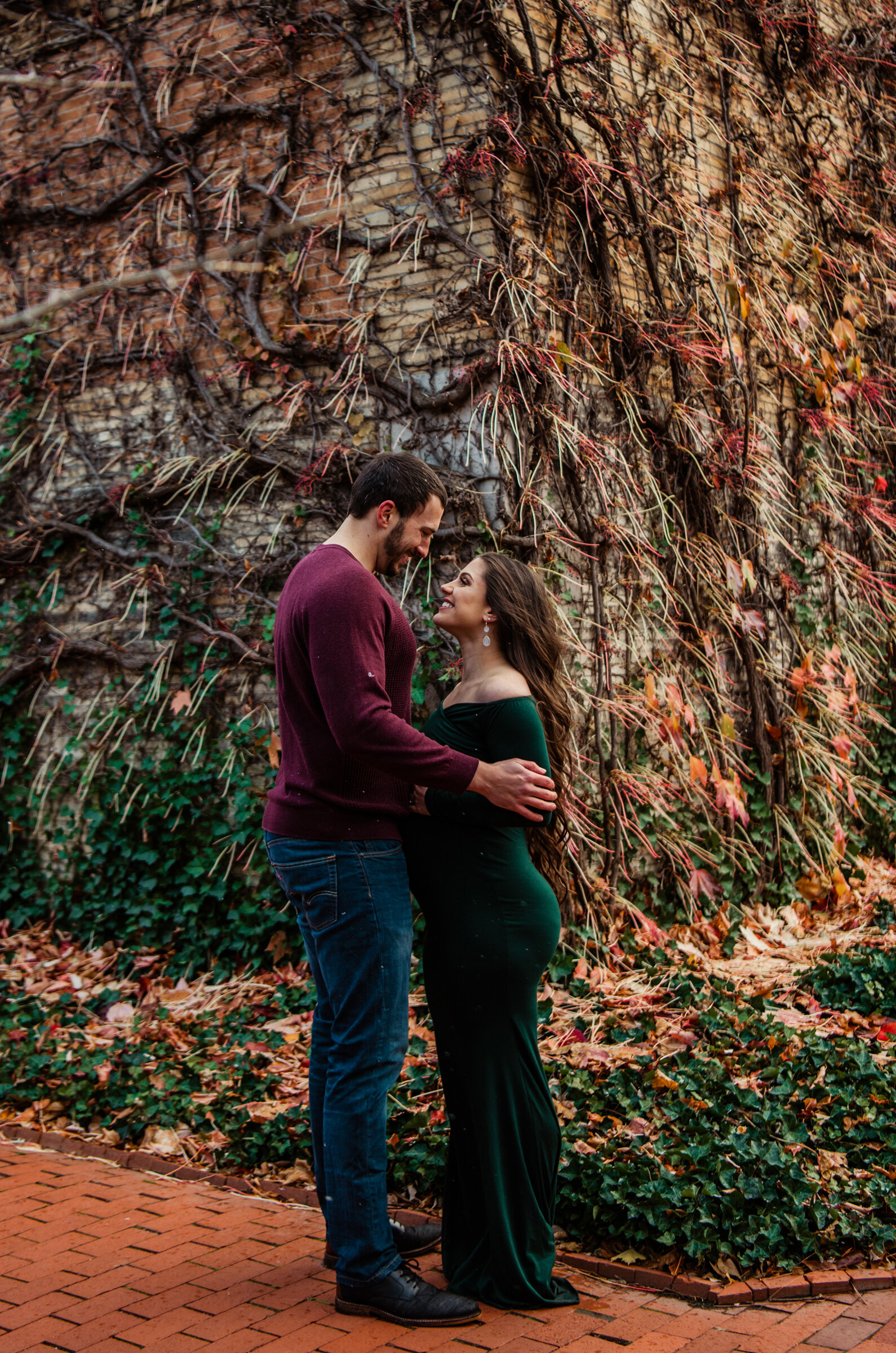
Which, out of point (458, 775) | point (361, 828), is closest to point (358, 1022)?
point (361, 828)

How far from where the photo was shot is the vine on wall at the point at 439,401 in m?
5.26

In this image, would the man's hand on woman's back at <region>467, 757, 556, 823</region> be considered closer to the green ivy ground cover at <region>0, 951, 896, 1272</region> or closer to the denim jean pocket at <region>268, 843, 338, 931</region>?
the denim jean pocket at <region>268, 843, 338, 931</region>

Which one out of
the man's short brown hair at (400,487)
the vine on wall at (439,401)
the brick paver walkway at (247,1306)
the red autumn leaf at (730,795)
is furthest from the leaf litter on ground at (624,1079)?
the man's short brown hair at (400,487)

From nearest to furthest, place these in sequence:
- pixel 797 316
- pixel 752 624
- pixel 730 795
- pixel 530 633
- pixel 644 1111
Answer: pixel 530 633
pixel 644 1111
pixel 730 795
pixel 752 624
pixel 797 316

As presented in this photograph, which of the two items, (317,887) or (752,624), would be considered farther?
(752,624)

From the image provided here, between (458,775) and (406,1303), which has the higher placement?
(458,775)

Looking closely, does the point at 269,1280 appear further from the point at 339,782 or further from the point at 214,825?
the point at 214,825

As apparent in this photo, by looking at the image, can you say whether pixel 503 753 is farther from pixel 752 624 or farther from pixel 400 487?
pixel 752 624

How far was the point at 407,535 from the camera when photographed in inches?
116

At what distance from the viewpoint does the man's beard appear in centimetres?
294

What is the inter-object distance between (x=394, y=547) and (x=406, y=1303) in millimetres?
1818

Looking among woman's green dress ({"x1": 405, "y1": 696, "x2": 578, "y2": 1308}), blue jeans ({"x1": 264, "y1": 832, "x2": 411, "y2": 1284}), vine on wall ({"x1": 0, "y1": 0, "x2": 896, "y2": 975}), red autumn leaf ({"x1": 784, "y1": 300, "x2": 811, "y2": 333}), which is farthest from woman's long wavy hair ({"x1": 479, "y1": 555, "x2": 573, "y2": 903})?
red autumn leaf ({"x1": 784, "y1": 300, "x2": 811, "y2": 333})

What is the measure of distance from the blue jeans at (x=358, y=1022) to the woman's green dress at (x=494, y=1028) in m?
0.14

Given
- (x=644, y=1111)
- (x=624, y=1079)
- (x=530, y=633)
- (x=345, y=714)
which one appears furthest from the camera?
(x=624, y=1079)
